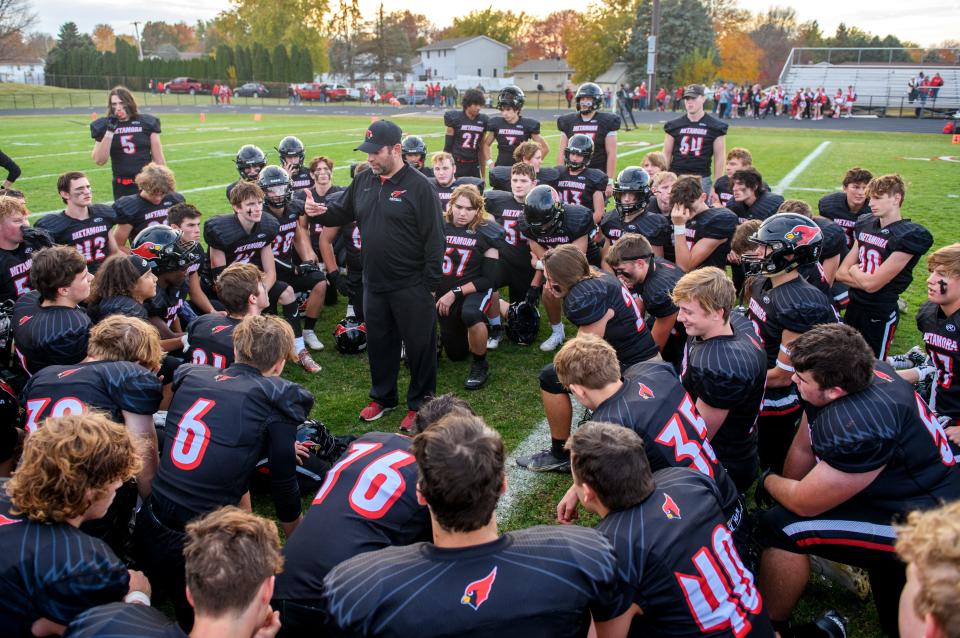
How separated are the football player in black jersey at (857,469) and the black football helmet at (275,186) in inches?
207

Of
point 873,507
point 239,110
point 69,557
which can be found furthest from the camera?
point 239,110

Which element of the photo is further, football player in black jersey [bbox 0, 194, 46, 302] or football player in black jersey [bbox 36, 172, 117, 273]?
football player in black jersey [bbox 36, 172, 117, 273]

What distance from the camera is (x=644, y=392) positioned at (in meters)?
3.24

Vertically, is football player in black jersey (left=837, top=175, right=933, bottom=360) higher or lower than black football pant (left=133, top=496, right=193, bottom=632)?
higher

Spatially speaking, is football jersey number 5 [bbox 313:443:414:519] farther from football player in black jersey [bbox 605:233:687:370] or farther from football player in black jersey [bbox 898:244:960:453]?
football player in black jersey [bbox 898:244:960:453]

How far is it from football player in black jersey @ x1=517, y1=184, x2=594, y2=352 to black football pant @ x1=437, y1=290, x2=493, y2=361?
675mm

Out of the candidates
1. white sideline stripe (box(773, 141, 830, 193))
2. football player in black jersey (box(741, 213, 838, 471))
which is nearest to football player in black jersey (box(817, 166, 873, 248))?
football player in black jersey (box(741, 213, 838, 471))

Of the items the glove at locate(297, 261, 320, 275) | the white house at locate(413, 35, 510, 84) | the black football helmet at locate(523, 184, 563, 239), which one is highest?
the white house at locate(413, 35, 510, 84)

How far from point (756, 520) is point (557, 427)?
5.13 ft

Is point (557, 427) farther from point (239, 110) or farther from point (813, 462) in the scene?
point (239, 110)

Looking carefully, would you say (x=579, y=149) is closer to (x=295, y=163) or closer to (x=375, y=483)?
(x=295, y=163)

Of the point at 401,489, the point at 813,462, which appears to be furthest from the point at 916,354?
the point at 401,489

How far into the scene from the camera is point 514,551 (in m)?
2.08

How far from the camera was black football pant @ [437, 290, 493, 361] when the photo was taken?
20.6 feet
